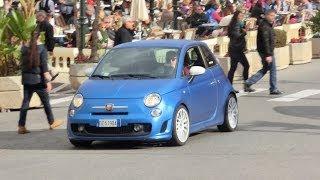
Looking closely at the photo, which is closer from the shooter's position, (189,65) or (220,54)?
(189,65)

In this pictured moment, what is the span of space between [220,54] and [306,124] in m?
10.4

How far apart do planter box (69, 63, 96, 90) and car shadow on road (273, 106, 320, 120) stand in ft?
16.8

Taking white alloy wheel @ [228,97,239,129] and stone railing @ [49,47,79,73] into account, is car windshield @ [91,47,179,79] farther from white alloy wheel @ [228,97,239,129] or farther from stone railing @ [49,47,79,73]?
stone railing @ [49,47,79,73]

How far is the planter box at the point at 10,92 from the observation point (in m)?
19.5

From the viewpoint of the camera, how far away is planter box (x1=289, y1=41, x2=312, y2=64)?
29.4m

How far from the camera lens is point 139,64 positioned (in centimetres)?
1407

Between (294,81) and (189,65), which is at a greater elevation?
(189,65)

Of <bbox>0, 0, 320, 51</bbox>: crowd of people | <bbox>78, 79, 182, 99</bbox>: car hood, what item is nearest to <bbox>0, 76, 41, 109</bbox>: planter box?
<bbox>0, 0, 320, 51</bbox>: crowd of people

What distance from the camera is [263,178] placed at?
10.5 meters

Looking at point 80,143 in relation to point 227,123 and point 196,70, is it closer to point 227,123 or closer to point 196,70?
point 196,70

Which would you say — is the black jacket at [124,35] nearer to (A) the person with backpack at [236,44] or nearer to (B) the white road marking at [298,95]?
(A) the person with backpack at [236,44]

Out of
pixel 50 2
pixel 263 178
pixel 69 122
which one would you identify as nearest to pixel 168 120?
pixel 69 122

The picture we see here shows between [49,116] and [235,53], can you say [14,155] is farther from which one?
[235,53]

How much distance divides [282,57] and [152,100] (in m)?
15.5
